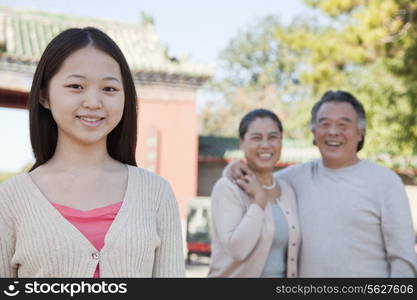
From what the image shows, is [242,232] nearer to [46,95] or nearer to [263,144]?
[263,144]

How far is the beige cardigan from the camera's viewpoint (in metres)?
2.09

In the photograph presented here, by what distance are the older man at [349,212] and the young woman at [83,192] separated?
1.05 m

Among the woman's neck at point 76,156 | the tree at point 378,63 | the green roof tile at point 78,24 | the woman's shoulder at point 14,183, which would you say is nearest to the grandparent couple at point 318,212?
the woman's neck at point 76,156

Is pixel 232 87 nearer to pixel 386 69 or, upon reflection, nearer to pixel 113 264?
pixel 386 69

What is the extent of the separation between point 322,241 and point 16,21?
931cm

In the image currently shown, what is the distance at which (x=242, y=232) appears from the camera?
82.0 inches

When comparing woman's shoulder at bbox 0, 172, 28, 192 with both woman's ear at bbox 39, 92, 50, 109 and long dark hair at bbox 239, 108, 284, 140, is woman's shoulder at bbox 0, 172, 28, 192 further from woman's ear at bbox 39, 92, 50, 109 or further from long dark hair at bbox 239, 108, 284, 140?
long dark hair at bbox 239, 108, 284, 140

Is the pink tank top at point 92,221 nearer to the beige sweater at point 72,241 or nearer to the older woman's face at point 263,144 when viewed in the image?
the beige sweater at point 72,241

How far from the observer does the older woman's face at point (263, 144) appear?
2.27 m

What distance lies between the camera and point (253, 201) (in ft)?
7.24

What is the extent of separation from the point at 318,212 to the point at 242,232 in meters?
0.34

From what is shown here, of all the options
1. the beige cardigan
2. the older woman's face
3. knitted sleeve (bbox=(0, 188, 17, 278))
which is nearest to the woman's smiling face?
knitted sleeve (bbox=(0, 188, 17, 278))

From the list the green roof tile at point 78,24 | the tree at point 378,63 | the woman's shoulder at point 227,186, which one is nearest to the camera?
the woman's shoulder at point 227,186

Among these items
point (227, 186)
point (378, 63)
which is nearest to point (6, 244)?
point (227, 186)
